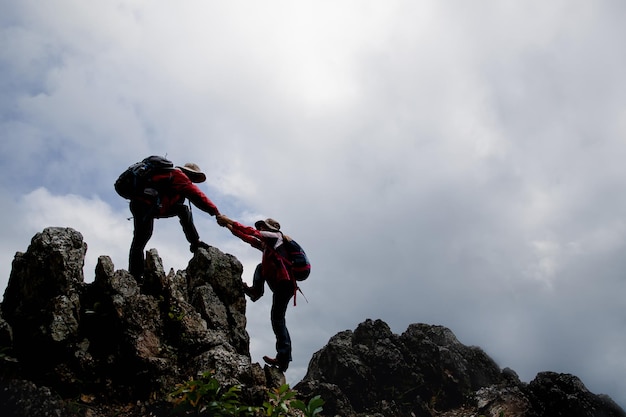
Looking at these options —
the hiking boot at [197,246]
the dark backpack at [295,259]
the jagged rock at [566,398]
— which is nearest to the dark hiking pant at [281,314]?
the dark backpack at [295,259]

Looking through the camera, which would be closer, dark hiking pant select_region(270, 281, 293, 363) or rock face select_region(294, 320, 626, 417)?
dark hiking pant select_region(270, 281, 293, 363)

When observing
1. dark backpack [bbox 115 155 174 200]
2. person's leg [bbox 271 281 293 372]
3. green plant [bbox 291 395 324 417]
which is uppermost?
dark backpack [bbox 115 155 174 200]

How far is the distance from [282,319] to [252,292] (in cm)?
169

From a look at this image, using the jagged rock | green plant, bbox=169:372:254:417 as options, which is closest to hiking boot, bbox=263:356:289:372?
green plant, bbox=169:372:254:417

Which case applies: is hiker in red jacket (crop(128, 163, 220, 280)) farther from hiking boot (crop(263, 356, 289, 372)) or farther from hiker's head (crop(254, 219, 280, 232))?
hiking boot (crop(263, 356, 289, 372))

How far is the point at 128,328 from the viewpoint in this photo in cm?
1089

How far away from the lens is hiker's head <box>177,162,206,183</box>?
569 inches

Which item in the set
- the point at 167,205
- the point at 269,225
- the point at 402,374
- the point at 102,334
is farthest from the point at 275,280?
the point at 402,374

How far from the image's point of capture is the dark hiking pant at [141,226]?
1310 centimetres

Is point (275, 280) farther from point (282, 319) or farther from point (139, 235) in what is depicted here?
point (139, 235)

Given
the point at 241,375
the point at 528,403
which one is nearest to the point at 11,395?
the point at 241,375

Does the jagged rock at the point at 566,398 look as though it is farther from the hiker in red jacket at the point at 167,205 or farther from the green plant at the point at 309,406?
the hiker in red jacket at the point at 167,205

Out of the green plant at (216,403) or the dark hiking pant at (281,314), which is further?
the dark hiking pant at (281,314)

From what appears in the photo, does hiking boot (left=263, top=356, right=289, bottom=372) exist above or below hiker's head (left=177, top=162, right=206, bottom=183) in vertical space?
below
